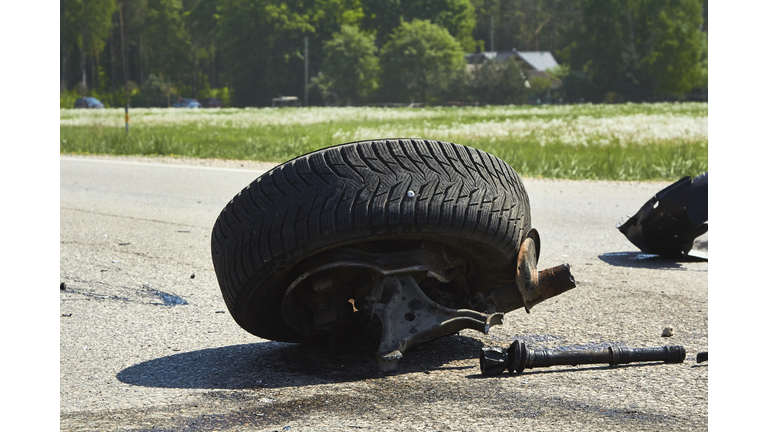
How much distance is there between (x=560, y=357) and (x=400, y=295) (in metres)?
0.69

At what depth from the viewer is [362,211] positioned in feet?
8.55

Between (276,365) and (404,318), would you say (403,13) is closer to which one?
(276,365)

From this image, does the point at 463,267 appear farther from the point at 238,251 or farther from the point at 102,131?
the point at 102,131

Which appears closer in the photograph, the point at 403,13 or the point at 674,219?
Answer: the point at 674,219

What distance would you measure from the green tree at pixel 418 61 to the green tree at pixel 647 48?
51.3 ft

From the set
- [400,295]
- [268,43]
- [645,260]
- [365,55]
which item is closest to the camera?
[400,295]

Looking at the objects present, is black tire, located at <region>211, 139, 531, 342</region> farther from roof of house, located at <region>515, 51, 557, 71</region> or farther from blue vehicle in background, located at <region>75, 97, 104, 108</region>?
roof of house, located at <region>515, 51, 557, 71</region>

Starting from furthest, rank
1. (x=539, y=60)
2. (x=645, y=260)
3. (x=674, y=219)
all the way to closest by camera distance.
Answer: (x=539, y=60) → (x=645, y=260) → (x=674, y=219)

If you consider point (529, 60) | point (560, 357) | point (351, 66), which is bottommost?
point (560, 357)

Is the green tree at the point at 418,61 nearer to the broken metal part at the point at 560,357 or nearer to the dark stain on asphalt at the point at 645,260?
the dark stain on asphalt at the point at 645,260

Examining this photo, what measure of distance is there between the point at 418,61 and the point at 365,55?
5900mm

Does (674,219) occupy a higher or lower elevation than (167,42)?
lower

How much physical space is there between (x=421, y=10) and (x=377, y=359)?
307ft

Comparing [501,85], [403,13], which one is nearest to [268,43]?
[403,13]
